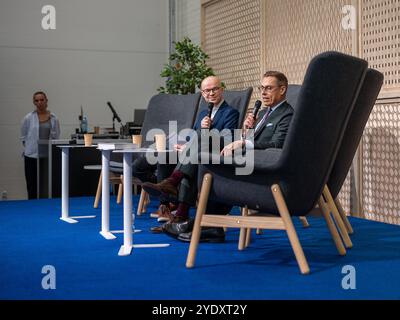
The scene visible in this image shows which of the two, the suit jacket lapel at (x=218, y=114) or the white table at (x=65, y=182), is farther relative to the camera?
the white table at (x=65, y=182)

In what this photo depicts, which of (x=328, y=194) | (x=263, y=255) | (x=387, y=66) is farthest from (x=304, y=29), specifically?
(x=263, y=255)

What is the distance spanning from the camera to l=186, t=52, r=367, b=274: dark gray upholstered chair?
2.74 m

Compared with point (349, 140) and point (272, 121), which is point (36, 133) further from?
point (349, 140)

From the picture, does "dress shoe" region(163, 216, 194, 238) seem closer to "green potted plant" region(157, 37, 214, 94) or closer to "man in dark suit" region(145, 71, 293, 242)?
"man in dark suit" region(145, 71, 293, 242)

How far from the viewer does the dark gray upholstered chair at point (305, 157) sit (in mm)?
2740

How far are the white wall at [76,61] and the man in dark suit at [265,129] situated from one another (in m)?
4.40

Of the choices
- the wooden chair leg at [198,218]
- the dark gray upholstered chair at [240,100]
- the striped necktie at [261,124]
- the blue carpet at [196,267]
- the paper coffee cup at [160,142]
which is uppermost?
the dark gray upholstered chair at [240,100]

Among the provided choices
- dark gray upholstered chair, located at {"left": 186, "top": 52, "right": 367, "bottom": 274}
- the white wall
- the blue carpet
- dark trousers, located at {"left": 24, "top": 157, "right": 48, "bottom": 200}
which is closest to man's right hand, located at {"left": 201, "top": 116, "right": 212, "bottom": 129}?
the blue carpet

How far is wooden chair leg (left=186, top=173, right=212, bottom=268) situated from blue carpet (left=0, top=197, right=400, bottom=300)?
7 centimetres

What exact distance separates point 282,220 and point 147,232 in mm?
1605

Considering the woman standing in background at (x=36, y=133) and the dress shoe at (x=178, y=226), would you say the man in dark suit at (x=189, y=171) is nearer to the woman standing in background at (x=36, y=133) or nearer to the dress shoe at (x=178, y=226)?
the dress shoe at (x=178, y=226)

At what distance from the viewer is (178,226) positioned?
389 cm

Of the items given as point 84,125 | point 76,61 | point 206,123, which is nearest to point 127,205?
point 206,123

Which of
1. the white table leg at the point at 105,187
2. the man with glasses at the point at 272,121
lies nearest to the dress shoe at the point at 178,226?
the white table leg at the point at 105,187
